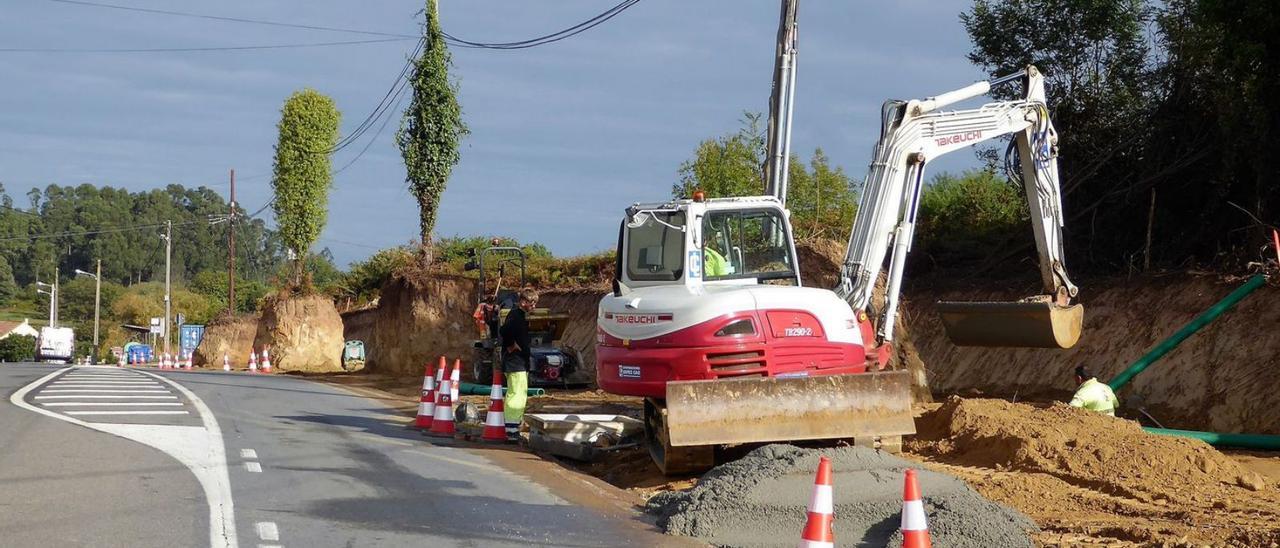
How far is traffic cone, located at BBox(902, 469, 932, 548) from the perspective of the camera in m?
6.38

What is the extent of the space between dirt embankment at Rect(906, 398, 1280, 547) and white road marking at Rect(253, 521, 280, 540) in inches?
214

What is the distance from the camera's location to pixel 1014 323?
45.8 feet

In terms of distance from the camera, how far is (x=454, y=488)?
11.1 metres

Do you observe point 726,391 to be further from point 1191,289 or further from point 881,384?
point 1191,289

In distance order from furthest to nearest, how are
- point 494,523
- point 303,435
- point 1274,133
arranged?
1. point 1274,133
2. point 303,435
3. point 494,523

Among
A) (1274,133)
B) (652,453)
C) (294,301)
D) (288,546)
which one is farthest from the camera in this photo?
(294,301)

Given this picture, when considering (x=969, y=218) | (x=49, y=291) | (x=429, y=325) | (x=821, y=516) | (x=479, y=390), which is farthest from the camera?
(x=49, y=291)

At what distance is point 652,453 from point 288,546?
214 inches

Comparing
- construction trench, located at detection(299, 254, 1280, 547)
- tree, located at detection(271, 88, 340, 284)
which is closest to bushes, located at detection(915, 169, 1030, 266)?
construction trench, located at detection(299, 254, 1280, 547)

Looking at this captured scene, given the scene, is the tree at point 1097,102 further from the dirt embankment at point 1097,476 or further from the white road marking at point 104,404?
the white road marking at point 104,404

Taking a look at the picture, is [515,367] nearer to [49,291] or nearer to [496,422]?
[496,422]

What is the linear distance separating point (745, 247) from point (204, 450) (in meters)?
6.25

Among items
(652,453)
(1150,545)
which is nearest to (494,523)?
(652,453)

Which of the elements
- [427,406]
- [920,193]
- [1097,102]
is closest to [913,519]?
[920,193]
